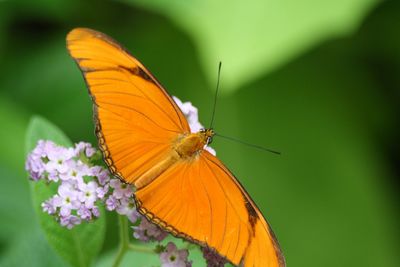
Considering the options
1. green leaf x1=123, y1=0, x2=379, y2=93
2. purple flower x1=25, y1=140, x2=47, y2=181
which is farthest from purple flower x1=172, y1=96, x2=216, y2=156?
green leaf x1=123, y1=0, x2=379, y2=93

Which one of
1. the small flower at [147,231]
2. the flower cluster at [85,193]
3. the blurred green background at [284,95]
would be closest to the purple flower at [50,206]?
the flower cluster at [85,193]

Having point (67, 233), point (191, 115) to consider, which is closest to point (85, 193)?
point (67, 233)

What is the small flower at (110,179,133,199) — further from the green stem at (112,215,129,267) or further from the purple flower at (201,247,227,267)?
the purple flower at (201,247,227,267)

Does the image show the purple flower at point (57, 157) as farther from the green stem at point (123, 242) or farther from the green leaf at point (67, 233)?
the green stem at point (123, 242)

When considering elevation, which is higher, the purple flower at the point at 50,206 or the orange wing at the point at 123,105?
the orange wing at the point at 123,105

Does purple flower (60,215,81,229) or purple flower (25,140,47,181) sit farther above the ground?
purple flower (25,140,47,181)

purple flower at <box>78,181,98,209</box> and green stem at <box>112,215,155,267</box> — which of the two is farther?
green stem at <box>112,215,155,267</box>

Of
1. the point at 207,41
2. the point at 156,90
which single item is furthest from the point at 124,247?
the point at 207,41

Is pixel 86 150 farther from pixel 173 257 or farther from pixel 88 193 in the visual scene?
pixel 173 257

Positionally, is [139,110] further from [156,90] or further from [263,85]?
[263,85]

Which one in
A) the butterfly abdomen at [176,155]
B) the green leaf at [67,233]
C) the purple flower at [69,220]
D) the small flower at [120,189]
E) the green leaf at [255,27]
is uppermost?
the green leaf at [255,27]
